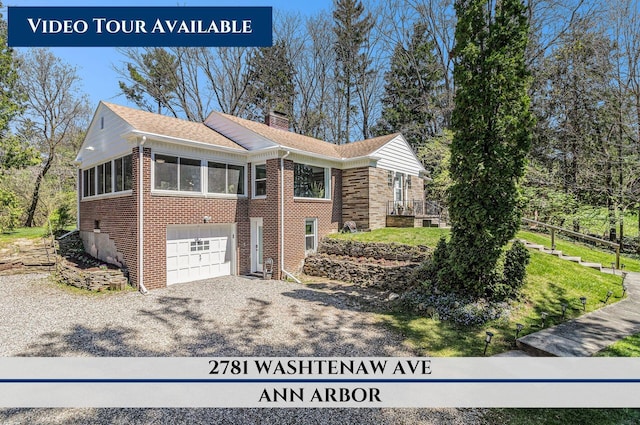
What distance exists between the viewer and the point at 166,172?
10.4 metres

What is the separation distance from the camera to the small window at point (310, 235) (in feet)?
42.8

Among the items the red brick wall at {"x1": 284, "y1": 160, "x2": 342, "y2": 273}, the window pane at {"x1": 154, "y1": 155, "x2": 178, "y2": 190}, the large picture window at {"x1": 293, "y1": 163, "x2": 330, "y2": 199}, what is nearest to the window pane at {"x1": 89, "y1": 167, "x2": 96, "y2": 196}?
the window pane at {"x1": 154, "y1": 155, "x2": 178, "y2": 190}

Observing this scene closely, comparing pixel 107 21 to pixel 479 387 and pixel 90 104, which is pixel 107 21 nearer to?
pixel 479 387

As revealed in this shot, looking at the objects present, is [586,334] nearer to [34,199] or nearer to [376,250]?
[376,250]

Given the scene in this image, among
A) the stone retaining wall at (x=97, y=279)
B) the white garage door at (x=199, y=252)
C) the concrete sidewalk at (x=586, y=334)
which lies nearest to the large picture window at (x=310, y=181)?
the white garage door at (x=199, y=252)

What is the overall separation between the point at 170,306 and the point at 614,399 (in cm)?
886

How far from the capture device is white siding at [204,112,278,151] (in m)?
12.1

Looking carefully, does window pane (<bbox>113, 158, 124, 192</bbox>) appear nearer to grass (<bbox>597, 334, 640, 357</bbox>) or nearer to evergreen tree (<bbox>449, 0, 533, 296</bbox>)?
evergreen tree (<bbox>449, 0, 533, 296</bbox>)

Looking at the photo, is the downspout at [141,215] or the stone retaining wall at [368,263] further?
the stone retaining wall at [368,263]

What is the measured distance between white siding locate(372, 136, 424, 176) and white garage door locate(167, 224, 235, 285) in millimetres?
7728

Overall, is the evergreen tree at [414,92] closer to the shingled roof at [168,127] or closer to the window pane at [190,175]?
the shingled roof at [168,127]

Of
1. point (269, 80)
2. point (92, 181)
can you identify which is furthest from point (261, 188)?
point (269, 80)

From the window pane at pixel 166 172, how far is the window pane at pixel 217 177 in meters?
1.28

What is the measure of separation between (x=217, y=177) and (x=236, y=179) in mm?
859
